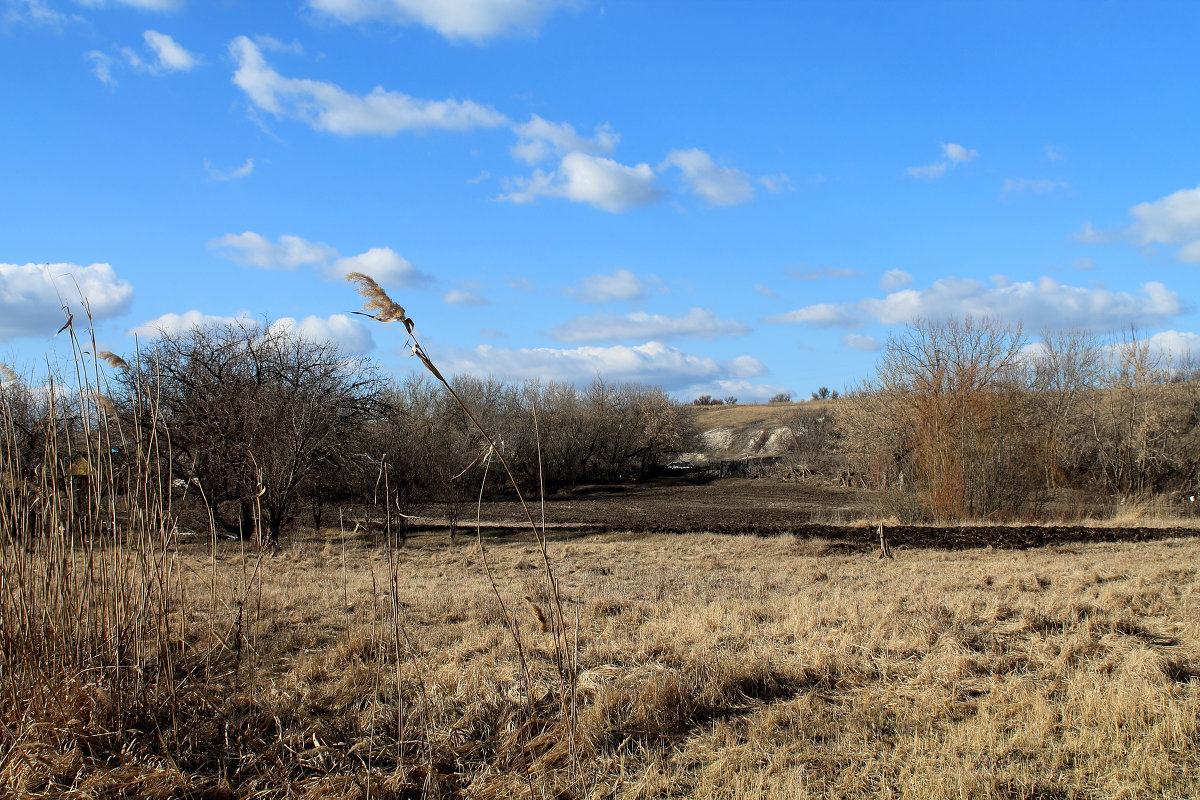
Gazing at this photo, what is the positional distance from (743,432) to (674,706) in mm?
63060

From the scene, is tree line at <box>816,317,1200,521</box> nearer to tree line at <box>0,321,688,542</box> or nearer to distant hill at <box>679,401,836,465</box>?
tree line at <box>0,321,688,542</box>

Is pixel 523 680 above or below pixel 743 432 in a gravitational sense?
below

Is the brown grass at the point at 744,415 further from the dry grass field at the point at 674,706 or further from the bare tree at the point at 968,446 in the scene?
the dry grass field at the point at 674,706

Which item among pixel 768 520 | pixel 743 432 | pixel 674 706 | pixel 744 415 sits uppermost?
pixel 744 415

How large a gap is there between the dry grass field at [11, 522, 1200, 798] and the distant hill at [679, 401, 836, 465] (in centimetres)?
4653

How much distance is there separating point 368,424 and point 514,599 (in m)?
15.0

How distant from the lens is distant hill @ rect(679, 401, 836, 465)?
56969 mm

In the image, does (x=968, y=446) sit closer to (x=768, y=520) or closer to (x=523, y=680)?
(x=768, y=520)

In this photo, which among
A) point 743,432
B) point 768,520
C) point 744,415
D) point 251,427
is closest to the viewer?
point 251,427

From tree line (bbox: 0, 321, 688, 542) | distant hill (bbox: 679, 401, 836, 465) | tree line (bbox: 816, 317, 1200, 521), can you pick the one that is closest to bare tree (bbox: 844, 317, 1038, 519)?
tree line (bbox: 816, 317, 1200, 521)

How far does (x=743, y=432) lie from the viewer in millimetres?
66000

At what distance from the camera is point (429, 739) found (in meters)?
3.53

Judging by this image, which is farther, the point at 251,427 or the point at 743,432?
the point at 743,432

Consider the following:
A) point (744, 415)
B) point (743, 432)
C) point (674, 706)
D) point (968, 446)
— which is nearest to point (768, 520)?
point (968, 446)
